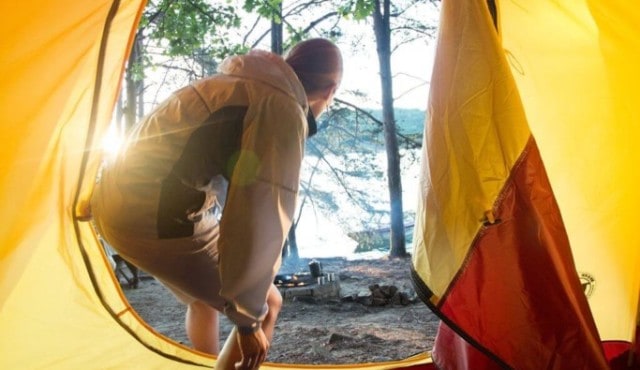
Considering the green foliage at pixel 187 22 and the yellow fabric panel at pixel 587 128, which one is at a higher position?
the green foliage at pixel 187 22

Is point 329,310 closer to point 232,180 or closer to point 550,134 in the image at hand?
point 550,134

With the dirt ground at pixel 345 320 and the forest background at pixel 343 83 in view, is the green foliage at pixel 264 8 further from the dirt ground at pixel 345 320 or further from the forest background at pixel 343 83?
the dirt ground at pixel 345 320

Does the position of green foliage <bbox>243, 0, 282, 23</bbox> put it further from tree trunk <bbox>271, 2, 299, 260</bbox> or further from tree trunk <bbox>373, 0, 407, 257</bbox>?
tree trunk <bbox>373, 0, 407, 257</bbox>

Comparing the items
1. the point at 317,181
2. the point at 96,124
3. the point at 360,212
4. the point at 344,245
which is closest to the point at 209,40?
the point at 317,181

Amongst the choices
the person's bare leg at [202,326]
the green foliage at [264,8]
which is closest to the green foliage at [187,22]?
the green foliage at [264,8]

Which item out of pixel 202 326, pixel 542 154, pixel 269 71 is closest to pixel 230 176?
pixel 269 71

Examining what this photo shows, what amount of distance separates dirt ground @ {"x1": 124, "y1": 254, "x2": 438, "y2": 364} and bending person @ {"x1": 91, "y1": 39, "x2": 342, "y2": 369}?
64.7 inches

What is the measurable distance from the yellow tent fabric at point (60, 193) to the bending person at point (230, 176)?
196 millimetres

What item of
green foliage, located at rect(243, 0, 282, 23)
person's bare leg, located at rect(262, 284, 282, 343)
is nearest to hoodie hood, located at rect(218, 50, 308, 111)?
person's bare leg, located at rect(262, 284, 282, 343)

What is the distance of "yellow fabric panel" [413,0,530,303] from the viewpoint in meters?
1.26

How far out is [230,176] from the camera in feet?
4.43

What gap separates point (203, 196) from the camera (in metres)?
1.41

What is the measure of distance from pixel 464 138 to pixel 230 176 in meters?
0.59

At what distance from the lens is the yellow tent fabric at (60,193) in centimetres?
125
